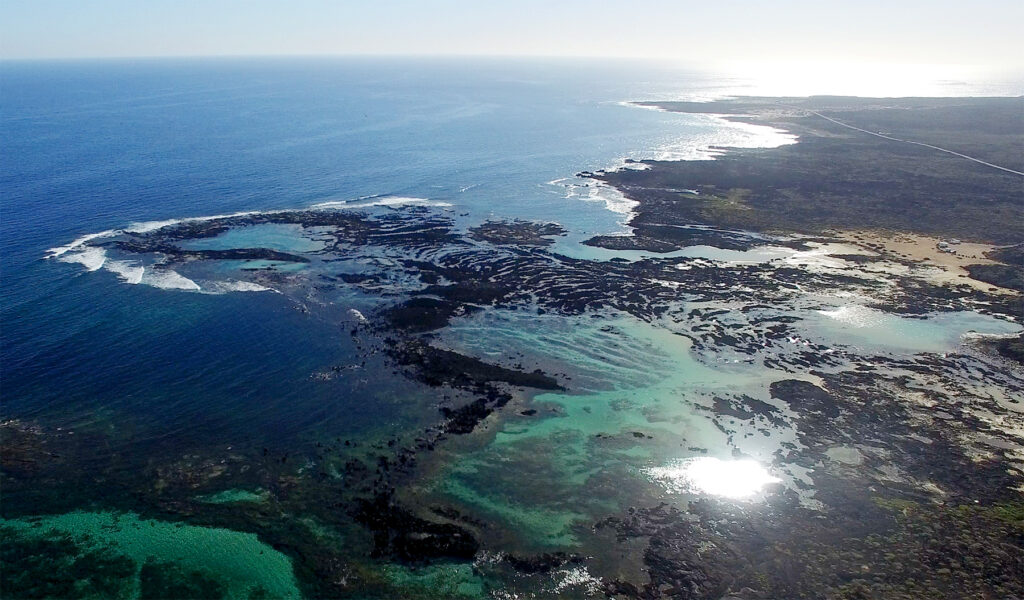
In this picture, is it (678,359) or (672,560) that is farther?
(678,359)

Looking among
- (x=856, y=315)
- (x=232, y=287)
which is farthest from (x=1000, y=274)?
(x=232, y=287)

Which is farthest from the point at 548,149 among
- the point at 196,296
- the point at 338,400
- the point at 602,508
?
the point at 602,508

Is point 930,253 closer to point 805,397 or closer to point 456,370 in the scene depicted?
point 805,397

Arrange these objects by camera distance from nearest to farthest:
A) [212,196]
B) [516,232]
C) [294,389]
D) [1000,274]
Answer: [294,389] → [1000,274] → [516,232] → [212,196]

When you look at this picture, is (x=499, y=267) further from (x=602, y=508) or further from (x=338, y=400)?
(x=602, y=508)

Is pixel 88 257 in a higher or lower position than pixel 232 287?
higher

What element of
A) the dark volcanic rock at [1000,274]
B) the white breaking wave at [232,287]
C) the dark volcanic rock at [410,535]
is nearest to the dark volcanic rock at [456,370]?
the dark volcanic rock at [410,535]

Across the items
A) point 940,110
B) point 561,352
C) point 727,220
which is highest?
point 940,110
